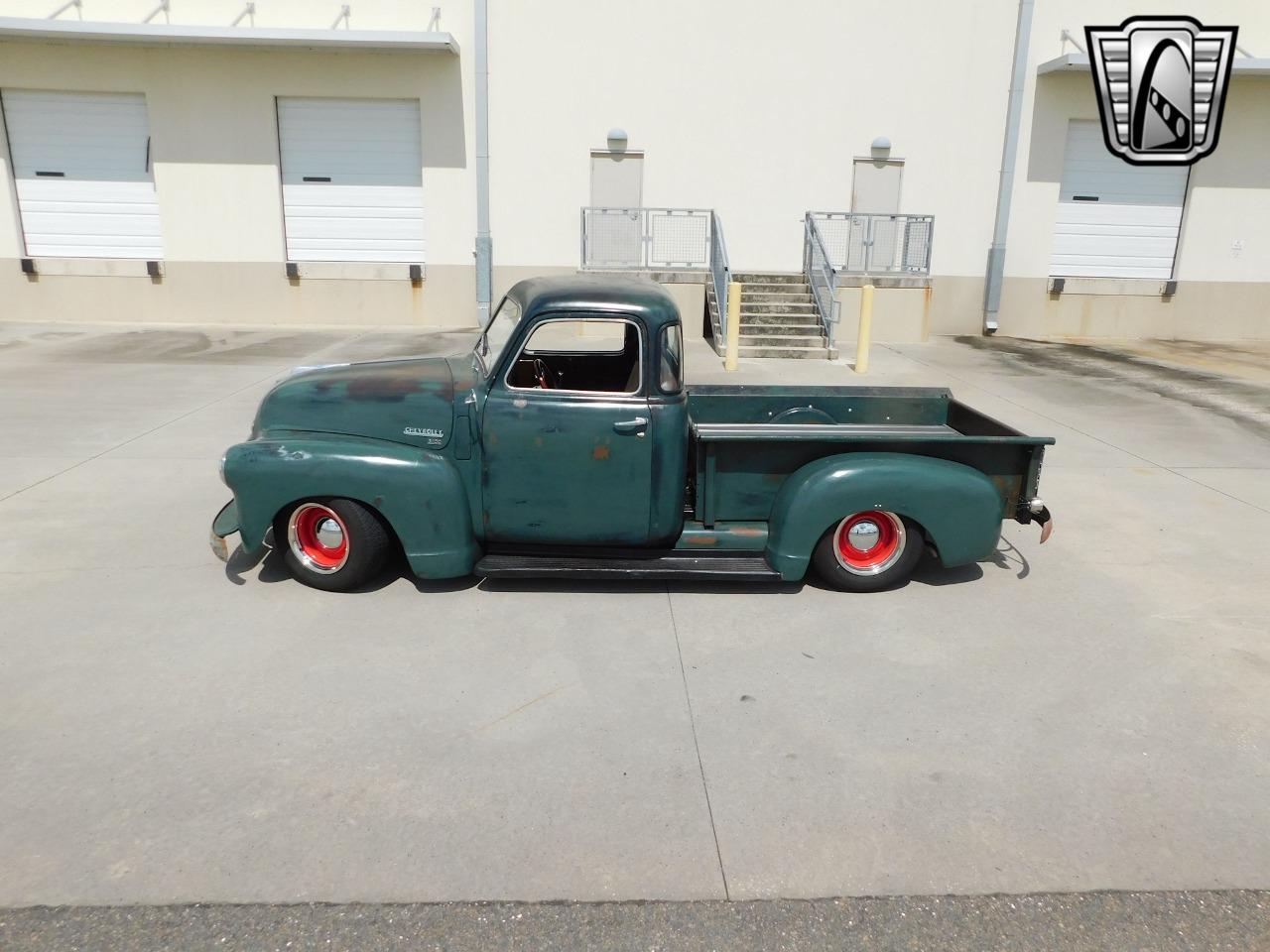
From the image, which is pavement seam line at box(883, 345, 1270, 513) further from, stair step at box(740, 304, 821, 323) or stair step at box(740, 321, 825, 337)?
stair step at box(740, 304, 821, 323)

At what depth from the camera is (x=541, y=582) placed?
5.45 metres

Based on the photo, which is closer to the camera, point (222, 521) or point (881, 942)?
point (881, 942)

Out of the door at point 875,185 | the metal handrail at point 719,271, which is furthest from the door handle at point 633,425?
the door at point 875,185

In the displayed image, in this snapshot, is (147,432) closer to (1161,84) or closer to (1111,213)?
(1111,213)

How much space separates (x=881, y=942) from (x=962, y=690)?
5.61 feet

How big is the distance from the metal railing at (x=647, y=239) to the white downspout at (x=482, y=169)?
2.06m

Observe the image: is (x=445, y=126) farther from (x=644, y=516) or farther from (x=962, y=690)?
(x=962, y=690)

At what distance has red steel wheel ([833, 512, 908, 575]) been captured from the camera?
5270mm

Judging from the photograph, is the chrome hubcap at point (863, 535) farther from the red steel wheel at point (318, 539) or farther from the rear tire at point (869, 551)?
the red steel wheel at point (318, 539)

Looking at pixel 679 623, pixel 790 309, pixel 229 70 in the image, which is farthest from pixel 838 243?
pixel 679 623

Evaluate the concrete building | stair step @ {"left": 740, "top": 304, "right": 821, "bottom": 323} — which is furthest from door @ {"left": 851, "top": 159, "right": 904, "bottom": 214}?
stair step @ {"left": 740, "top": 304, "right": 821, "bottom": 323}

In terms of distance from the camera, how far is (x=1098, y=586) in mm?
5566

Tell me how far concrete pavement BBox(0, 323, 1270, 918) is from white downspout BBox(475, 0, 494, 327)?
11241 millimetres

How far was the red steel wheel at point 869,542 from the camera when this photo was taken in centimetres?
527
